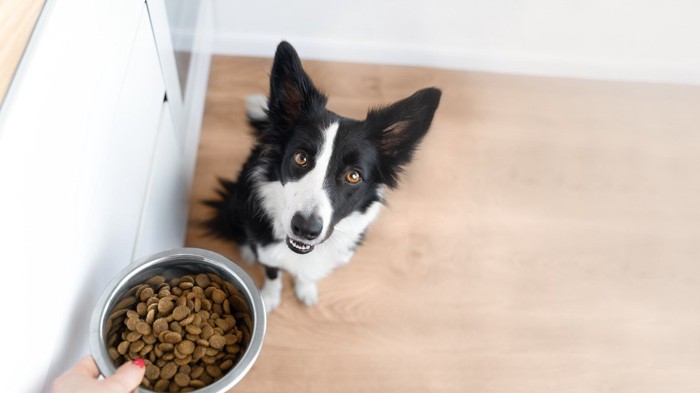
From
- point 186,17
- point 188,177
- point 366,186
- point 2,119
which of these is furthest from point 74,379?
point 186,17

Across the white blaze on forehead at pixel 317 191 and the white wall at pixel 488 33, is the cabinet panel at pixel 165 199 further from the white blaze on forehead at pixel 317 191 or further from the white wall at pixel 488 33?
A: the white wall at pixel 488 33

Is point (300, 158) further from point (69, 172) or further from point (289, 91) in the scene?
point (69, 172)

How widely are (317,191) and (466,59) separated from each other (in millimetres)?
1303

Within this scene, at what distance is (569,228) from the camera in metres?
1.99

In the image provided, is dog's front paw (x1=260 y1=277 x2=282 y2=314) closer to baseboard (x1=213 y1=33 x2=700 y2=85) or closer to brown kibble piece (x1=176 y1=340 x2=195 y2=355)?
brown kibble piece (x1=176 y1=340 x2=195 y2=355)

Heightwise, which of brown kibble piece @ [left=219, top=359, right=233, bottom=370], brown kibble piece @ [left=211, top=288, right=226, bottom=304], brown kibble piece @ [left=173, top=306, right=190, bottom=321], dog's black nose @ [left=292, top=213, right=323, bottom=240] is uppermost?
dog's black nose @ [left=292, top=213, right=323, bottom=240]

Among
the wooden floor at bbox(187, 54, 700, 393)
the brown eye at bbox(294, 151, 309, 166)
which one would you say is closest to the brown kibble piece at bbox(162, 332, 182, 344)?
the brown eye at bbox(294, 151, 309, 166)

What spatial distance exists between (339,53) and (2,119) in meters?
1.66

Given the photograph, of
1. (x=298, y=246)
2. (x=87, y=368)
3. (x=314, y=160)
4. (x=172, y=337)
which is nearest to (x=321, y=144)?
(x=314, y=160)

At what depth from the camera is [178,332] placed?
1116mm

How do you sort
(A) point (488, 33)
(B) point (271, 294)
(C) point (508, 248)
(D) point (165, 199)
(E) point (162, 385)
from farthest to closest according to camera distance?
(A) point (488, 33), (C) point (508, 248), (B) point (271, 294), (D) point (165, 199), (E) point (162, 385)

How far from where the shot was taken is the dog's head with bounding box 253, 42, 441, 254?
1.21 metres

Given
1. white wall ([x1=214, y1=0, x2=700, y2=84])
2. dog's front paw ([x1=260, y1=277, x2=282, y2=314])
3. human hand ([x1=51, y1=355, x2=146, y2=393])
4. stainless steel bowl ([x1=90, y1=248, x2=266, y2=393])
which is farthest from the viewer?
white wall ([x1=214, y1=0, x2=700, y2=84])

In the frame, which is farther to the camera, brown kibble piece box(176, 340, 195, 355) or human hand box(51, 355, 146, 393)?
brown kibble piece box(176, 340, 195, 355)
